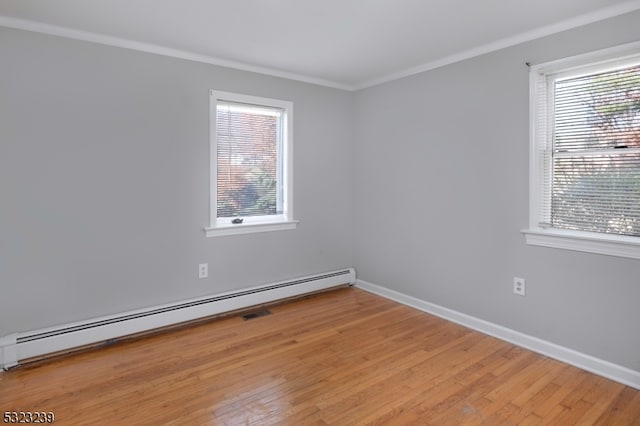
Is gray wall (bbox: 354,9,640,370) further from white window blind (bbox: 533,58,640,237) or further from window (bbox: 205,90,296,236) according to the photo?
window (bbox: 205,90,296,236)

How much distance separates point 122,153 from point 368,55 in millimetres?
2153

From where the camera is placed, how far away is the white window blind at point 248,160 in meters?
3.49

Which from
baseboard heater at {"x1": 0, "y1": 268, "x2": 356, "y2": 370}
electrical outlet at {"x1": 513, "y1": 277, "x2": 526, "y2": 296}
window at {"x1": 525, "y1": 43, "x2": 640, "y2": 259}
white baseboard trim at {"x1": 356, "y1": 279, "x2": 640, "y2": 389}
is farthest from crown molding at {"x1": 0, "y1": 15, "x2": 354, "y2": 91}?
electrical outlet at {"x1": 513, "y1": 277, "x2": 526, "y2": 296}

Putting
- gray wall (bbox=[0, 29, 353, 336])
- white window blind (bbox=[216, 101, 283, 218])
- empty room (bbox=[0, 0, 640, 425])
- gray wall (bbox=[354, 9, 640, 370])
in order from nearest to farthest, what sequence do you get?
empty room (bbox=[0, 0, 640, 425]) < gray wall (bbox=[354, 9, 640, 370]) < gray wall (bbox=[0, 29, 353, 336]) < white window blind (bbox=[216, 101, 283, 218])

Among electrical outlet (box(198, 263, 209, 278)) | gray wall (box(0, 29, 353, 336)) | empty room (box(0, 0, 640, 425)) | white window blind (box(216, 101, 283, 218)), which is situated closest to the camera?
empty room (box(0, 0, 640, 425))

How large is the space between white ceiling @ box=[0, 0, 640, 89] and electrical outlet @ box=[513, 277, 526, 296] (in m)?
1.77

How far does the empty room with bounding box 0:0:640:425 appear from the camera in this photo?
2273mm

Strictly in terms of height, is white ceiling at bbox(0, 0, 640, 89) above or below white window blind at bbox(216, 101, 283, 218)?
above

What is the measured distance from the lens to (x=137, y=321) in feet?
9.69

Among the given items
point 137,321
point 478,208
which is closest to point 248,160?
point 137,321

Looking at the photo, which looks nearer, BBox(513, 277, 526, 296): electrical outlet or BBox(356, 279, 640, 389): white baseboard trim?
BBox(356, 279, 640, 389): white baseboard trim

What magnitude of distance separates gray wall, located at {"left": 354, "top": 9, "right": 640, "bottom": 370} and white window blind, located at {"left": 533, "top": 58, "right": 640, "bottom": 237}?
0.14 meters

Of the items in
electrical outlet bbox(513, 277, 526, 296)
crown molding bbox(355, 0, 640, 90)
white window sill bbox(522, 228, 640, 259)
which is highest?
crown molding bbox(355, 0, 640, 90)

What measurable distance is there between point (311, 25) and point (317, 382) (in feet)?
7.70
